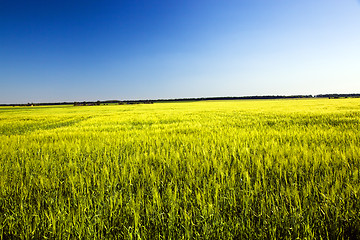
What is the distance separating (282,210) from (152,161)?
7.86ft

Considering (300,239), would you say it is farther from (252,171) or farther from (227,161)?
(227,161)

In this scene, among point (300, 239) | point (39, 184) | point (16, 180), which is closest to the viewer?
point (300, 239)

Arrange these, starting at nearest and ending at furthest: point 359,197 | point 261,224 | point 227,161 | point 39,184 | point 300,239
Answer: point 300,239 → point 261,224 → point 359,197 → point 39,184 → point 227,161

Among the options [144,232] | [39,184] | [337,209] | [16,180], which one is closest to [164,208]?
[144,232]

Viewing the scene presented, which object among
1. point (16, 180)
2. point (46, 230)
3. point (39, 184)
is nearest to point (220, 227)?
point (46, 230)

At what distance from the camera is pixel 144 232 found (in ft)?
4.90

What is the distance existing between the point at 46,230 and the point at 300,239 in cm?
216

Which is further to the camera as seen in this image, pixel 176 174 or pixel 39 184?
pixel 176 174

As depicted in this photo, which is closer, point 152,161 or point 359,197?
point 359,197

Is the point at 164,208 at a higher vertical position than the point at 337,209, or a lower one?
lower

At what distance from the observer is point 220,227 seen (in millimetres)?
1473

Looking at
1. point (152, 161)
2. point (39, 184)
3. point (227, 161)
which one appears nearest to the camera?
point (39, 184)

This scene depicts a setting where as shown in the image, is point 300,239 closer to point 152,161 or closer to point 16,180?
point 152,161

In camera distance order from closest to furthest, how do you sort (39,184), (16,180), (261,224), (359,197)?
(261,224), (359,197), (39,184), (16,180)
